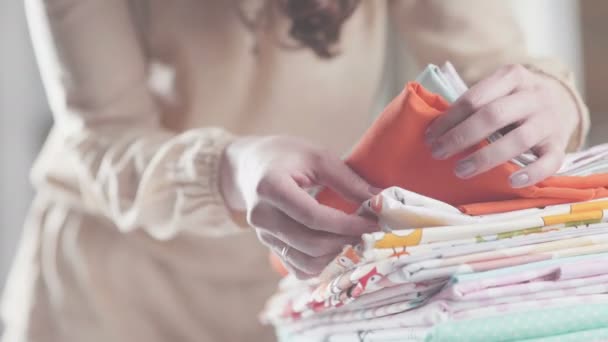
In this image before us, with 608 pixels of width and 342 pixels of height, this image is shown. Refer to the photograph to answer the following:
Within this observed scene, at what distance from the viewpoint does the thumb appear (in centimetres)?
50

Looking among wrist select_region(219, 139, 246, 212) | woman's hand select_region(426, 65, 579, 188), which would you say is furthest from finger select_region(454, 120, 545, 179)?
wrist select_region(219, 139, 246, 212)

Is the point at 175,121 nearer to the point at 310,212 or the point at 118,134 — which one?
the point at 118,134

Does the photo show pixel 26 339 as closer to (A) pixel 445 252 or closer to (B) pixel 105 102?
(B) pixel 105 102

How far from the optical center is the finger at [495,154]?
460 mm

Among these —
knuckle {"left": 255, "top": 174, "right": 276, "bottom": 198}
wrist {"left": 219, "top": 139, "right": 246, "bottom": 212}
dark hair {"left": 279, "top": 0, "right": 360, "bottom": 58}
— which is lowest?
knuckle {"left": 255, "top": 174, "right": 276, "bottom": 198}

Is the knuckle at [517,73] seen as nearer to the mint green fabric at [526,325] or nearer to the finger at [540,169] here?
the finger at [540,169]

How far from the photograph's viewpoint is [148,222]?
0.71 metres

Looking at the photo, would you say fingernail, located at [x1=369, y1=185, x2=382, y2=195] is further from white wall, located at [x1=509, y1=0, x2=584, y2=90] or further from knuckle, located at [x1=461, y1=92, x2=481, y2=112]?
white wall, located at [x1=509, y1=0, x2=584, y2=90]

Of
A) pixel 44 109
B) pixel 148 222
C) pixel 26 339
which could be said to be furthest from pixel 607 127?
pixel 44 109

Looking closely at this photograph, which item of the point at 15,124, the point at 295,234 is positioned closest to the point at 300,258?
the point at 295,234

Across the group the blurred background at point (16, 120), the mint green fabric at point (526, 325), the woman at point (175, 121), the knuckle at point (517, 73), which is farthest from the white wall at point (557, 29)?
the blurred background at point (16, 120)

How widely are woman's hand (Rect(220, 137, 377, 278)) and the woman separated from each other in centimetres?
13

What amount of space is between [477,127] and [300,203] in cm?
13

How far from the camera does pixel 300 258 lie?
51cm
